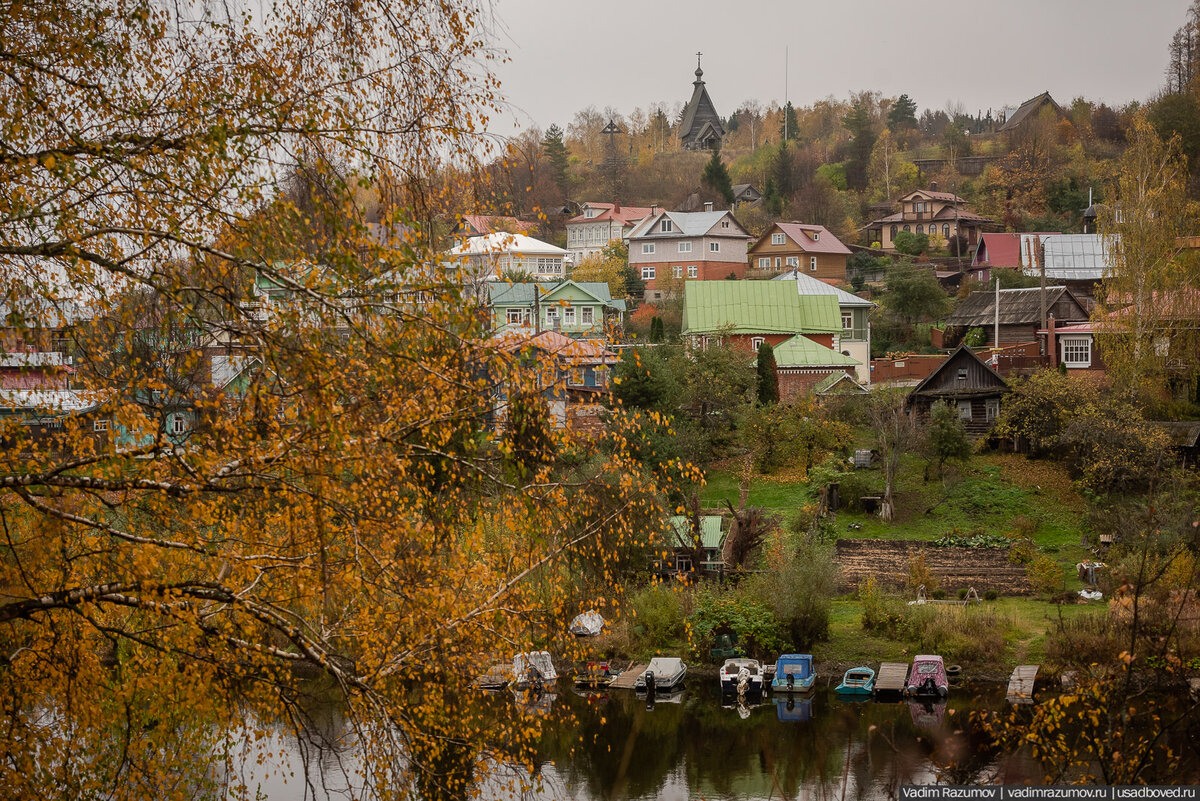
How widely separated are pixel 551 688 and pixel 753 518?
6.19 m

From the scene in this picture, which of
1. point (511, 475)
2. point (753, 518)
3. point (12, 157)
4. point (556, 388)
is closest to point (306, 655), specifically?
point (511, 475)

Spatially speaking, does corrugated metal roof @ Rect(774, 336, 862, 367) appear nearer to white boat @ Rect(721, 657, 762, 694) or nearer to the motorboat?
white boat @ Rect(721, 657, 762, 694)

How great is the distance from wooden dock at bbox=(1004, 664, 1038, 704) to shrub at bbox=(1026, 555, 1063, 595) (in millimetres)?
3539

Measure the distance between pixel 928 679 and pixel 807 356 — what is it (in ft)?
66.2

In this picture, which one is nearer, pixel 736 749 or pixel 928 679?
pixel 736 749

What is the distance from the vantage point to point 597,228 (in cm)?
6612

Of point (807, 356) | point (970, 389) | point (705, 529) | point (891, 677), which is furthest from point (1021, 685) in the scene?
point (807, 356)

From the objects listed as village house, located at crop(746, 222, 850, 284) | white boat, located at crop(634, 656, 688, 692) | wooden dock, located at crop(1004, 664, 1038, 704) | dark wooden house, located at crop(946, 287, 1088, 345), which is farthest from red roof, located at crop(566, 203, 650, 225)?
wooden dock, located at crop(1004, 664, 1038, 704)

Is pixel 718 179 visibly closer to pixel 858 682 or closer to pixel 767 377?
pixel 767 377

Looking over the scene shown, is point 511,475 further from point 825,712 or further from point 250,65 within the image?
point 825,712

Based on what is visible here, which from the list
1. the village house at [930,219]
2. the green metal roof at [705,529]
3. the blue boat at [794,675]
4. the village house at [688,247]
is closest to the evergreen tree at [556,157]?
the village house at [688,247]

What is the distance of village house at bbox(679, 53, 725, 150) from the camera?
90.9 meters

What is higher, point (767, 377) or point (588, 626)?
point (767, 377)

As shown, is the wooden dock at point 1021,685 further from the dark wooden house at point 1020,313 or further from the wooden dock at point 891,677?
the dark wooden house at point 1020,313
